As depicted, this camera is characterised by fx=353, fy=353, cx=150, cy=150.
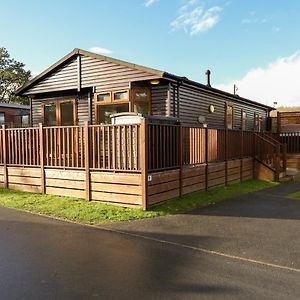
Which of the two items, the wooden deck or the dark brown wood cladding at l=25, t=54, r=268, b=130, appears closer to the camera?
the wooden deck

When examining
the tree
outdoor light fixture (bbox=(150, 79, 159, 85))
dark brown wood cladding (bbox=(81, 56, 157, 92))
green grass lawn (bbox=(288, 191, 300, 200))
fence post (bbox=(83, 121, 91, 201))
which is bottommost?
green grass lawn (bbox=(288, 191, 300, 200))

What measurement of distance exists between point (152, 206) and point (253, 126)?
13.9m

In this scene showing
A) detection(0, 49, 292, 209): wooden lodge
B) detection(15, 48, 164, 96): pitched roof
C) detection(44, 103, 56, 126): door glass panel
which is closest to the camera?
detection(0, 49, 292, 209): wooden lodge

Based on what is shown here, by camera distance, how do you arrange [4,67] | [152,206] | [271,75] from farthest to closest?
[271,75] < [4,67] < [152,206]

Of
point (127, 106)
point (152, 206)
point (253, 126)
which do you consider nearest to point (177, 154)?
point (152, 206)

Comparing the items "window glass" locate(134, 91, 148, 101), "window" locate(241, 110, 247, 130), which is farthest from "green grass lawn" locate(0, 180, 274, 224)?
"window" locate(241, 110, 247, 130)

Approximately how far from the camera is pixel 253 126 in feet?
66.0

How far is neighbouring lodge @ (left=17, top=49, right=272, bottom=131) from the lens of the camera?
1209 centimetres

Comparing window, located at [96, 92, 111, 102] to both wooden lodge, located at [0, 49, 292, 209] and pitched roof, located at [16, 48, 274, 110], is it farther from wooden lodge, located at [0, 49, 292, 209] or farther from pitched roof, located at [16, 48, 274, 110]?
pitched roof, located at [16, 48, 274, 110]

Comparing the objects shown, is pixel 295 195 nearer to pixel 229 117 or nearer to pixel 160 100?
pixel 160 100

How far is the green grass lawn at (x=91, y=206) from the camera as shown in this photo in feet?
23.2

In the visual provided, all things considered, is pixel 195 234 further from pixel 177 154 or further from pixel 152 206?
pixel 177 154

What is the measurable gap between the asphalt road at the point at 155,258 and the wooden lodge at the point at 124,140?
1.61 m

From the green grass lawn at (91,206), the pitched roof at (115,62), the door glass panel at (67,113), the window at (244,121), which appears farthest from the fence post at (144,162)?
the window at (244,121)
